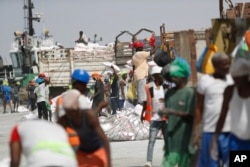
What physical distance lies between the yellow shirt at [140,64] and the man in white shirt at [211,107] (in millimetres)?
9446

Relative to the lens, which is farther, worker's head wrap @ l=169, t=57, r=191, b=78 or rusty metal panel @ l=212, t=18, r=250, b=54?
→ rusty metal panel @ l=212, t=18, r=250, b=54

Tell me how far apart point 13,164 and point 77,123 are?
1.25 metres

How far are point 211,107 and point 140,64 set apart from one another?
32.4 ft

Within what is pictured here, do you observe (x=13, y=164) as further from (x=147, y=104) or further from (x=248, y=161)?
(x=147, y=104)

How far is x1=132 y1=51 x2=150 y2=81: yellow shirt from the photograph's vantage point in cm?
1625

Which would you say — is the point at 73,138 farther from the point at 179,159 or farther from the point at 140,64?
the point at 140,64

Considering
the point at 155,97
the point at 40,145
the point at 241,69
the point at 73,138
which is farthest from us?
the point at 155,97

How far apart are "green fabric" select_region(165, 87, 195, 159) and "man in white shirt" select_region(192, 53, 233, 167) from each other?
0.27 m

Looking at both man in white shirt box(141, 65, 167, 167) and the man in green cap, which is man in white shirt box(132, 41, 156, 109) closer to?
man in white shirt box(141, 65, 167, 167)

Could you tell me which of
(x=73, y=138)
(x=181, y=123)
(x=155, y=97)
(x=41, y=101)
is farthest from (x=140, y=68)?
(x=73, y=138)

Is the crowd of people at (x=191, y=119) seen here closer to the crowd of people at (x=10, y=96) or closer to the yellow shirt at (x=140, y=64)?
the yellow shirt at (x=140, y=64)

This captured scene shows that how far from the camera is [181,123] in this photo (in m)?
7.11

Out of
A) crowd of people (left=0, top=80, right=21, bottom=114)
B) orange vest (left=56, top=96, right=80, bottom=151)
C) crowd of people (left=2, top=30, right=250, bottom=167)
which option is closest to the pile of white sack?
crowd of people (left=2, top=30, right=250, bottom=167)

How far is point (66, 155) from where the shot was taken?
5.04 metres
